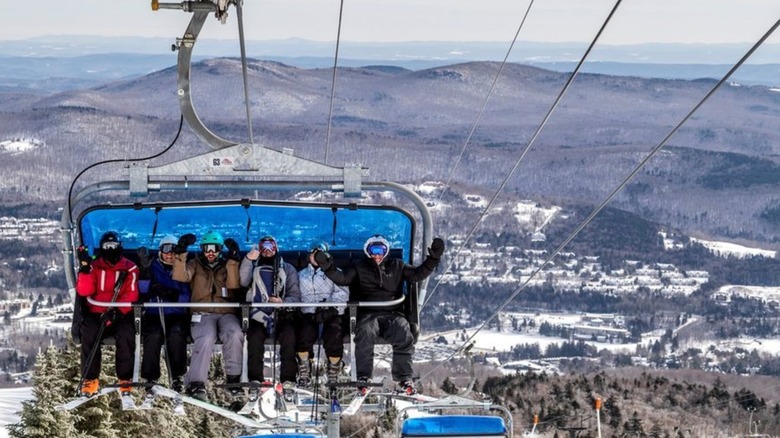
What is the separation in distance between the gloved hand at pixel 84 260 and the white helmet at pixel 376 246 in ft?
8.24

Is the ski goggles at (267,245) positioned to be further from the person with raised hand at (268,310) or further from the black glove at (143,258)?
the black glove at (143,258)

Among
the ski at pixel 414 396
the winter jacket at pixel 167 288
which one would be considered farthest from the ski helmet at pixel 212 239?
the ski at pixel 414 396

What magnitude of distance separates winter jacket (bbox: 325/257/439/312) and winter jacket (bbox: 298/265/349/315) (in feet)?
0.47

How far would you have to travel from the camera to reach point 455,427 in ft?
42.0

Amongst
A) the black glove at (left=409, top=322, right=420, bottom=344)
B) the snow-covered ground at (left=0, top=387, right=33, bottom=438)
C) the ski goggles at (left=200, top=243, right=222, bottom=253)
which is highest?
the ski goggles at (left=200, top=243, right=222, bottom=253)

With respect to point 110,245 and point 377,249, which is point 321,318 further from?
point 110,245

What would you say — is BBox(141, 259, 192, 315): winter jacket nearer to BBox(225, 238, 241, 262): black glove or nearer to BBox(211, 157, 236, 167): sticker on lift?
BBox(225, 238, 241, 262): black glove

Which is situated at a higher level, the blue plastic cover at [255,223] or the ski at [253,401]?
the blue plastic cover at [255,223]

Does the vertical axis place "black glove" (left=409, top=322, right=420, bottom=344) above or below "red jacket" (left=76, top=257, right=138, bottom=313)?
below

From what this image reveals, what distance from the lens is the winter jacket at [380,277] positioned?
46.1 feet

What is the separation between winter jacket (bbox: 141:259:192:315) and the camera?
45.9 feet

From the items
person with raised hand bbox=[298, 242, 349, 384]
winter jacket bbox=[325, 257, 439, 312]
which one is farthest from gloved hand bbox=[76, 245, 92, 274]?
winter jacket bbox=[325, 257, 439, 312]

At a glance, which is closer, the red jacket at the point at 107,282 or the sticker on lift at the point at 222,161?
the sticker on lift at the point at 222,161

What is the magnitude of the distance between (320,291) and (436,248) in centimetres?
133
